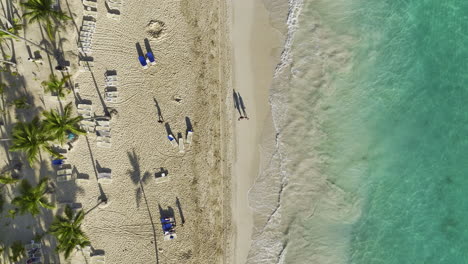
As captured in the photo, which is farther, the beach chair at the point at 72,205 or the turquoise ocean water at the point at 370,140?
the turquoise ocean water at the point at 370,140

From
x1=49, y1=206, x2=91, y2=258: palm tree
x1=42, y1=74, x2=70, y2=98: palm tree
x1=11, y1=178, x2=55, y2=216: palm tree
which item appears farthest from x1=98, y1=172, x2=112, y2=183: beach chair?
x1=42, y1=74, x2=70, y2=98: palm tree

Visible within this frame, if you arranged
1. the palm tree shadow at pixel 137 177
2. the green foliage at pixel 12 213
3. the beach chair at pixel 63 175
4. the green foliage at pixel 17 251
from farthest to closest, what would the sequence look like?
the palm tree shadow at pixel 137 177 < the beach chair at pixel 63 175 < the green foliage at pixel 17 251 < the green foliage at pixel 12 213

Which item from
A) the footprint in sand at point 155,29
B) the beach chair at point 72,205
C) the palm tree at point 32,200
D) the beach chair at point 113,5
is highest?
the beach chair at point 113,5

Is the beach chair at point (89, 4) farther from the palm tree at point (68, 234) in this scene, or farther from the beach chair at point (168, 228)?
the beach chair at point (168, 228)

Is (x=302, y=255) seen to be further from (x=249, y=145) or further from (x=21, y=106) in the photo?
(x=21, y=106)

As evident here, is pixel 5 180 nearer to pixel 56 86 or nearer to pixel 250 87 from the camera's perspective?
pixel 56 86

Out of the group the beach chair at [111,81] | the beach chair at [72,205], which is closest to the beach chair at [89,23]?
the beach chair at [111,81]
